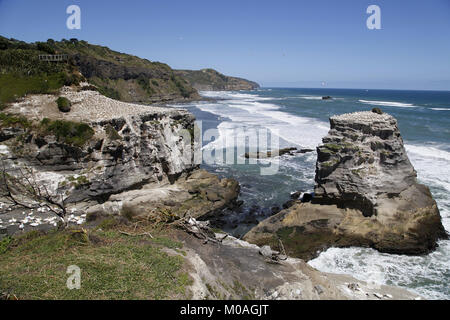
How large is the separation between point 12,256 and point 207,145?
29.2m

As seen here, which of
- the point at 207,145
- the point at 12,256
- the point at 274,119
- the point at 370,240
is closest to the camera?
the point at 12,256

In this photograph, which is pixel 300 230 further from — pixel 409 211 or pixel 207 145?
pixel 207 145

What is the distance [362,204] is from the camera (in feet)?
51.6

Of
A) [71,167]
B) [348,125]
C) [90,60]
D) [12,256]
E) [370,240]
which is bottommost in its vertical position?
[370,240]

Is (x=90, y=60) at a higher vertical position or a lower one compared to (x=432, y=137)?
higher

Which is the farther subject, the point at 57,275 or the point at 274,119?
the point at 274,119

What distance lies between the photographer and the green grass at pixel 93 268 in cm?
656

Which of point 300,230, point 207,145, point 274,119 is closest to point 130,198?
point 300,230

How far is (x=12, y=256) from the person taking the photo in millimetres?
8469

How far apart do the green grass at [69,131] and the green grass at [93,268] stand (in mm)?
8024

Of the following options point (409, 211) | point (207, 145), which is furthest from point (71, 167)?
point (207, 145)

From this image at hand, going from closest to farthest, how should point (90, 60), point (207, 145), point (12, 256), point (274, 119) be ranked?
point (12, 256)
point (207, 145)
point (274, 119)
point (90, 60)

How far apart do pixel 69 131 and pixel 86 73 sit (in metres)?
71.3
